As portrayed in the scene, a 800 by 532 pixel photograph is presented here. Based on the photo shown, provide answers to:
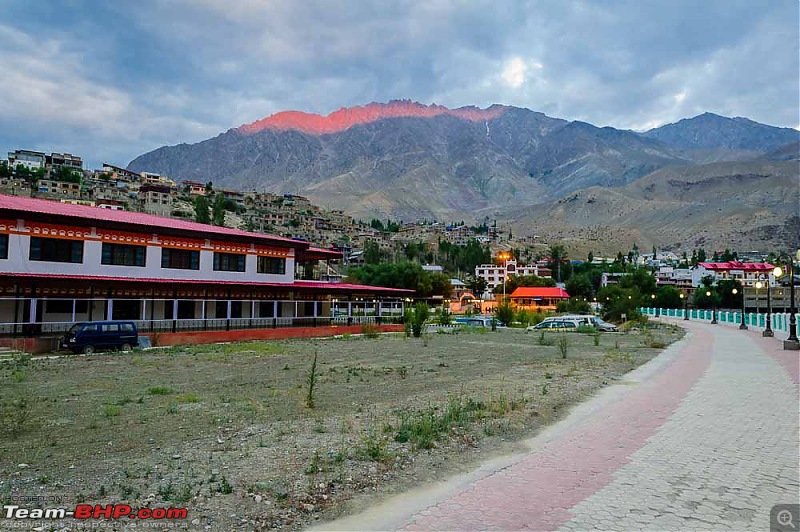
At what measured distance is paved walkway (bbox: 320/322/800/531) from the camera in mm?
5934

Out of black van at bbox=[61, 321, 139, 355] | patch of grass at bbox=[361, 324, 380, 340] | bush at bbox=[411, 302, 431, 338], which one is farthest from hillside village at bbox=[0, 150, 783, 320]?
black van at bbox=[61, 321, 139, 355]

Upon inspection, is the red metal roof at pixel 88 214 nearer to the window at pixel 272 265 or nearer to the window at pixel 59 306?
the window at pixel 272 265

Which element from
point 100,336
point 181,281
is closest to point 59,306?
point 181,281

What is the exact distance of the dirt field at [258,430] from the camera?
6.53 meters

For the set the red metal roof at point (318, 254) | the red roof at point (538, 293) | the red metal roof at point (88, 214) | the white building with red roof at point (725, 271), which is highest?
the white building with red roof at point (725, 271)

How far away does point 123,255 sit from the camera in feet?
111

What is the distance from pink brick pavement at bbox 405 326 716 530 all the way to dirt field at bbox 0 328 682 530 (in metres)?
0.79

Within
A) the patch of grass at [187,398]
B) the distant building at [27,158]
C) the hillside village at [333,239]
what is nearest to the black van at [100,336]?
the patch of grass at [187,398]

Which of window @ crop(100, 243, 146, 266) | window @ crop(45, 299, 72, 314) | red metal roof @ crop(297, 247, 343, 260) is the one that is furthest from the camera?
red metal roof @ crop(297, 247, 343, 260)

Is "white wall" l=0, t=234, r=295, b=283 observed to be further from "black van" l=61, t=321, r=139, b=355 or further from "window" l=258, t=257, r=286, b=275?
"black van" l=61, t=321, r=139, b=355

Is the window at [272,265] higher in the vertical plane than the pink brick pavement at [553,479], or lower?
higher

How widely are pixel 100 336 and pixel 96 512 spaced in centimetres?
2260

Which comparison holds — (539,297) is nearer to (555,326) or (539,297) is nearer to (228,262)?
(555,326)

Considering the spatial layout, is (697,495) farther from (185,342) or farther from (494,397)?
(185,342)
